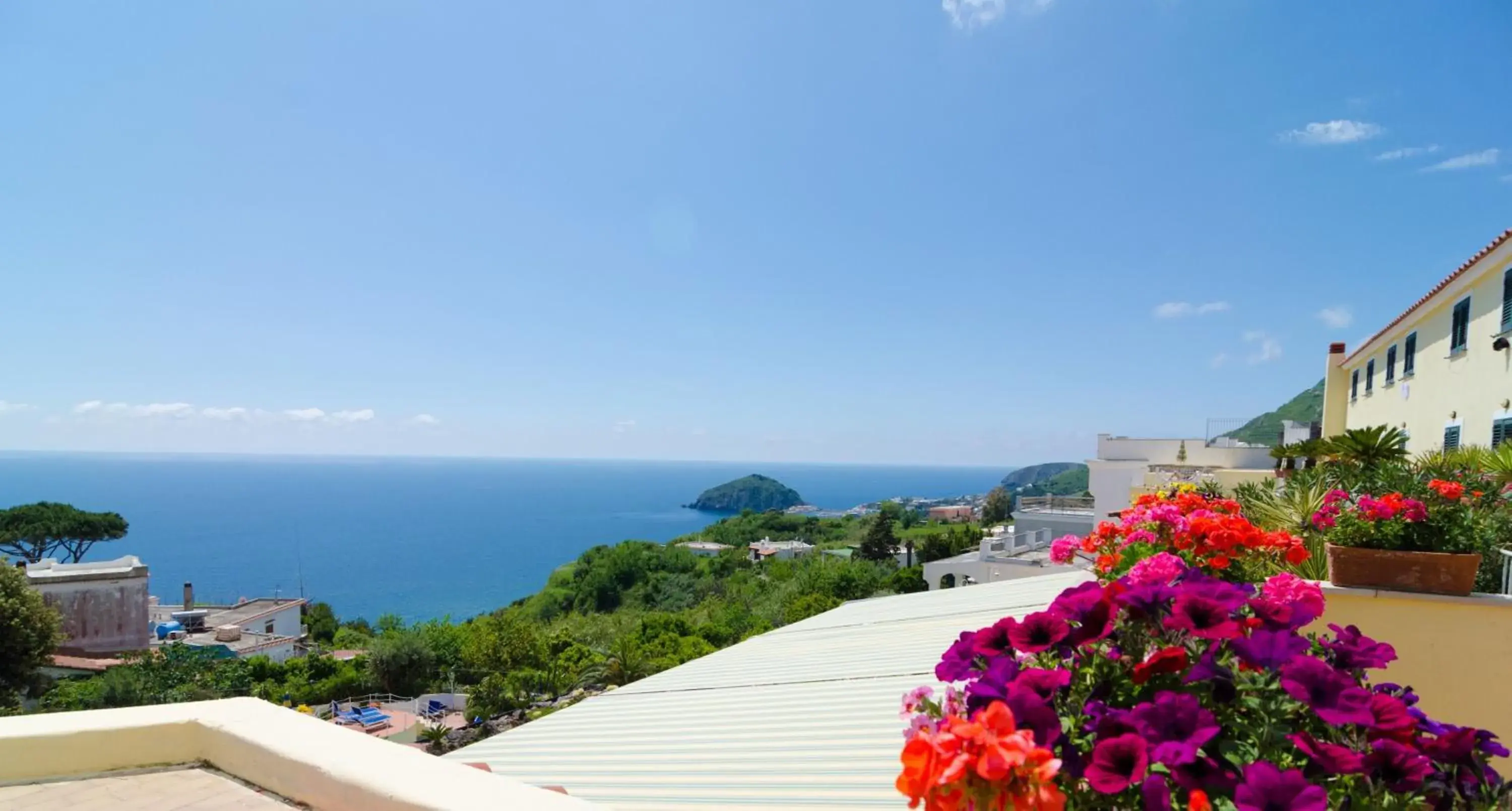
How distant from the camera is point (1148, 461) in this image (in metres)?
18.6

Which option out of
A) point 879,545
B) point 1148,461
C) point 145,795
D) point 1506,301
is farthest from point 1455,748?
point 879,545

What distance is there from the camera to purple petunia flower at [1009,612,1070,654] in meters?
1.40

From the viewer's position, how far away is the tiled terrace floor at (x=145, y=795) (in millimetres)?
2379

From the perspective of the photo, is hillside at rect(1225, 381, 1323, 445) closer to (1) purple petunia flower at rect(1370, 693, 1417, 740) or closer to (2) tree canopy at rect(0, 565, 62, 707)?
(1) purple petunia flower at rect(1370, 693, 1417, 740)

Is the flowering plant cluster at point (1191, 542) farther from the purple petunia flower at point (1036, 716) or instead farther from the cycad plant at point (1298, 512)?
the purple petunia flower at point (1036, 716)

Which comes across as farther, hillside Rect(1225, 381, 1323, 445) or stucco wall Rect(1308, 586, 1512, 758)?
hillside Rect(1225, 381, 1323, 445)

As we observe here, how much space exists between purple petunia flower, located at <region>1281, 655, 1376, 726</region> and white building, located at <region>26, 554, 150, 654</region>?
38020 mm

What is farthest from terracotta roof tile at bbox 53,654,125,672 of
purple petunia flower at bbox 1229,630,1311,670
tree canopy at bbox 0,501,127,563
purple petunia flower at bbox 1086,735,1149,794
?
purple petunia flower at bbox 1229,630,1311,670

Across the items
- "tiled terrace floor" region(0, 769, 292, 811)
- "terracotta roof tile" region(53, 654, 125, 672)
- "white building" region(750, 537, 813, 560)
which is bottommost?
"white building" region(750, 537, 813, 560)

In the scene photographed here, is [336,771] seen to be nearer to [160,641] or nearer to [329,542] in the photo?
[160,641]

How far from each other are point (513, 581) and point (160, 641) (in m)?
75.2

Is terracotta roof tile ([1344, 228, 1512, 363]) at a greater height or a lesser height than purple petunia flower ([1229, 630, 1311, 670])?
greater

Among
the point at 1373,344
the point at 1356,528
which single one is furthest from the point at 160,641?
the point at 1373,344

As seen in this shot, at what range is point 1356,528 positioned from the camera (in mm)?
3434
